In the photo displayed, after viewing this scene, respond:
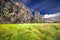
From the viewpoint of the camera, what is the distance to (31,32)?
1352cm

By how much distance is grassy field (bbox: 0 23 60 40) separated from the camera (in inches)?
510

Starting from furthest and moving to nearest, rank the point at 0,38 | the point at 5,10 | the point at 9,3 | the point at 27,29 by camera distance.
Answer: the point at 9,3
the point at 5,10
the point at 27,29
the point at 0,38

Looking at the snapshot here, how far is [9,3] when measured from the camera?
23.4 metres

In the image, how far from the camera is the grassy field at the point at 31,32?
42.5 ft

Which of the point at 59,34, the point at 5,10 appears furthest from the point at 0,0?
the point at 59,34

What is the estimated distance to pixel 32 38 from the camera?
13.0 meters

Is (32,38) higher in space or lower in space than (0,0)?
lower

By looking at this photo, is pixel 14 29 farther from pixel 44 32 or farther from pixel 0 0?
pixel 0 0

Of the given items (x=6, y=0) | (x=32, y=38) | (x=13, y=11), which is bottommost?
(x=32, y=38)

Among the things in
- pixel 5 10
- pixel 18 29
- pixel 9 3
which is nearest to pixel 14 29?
pixel 18 29

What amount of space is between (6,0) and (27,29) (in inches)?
437

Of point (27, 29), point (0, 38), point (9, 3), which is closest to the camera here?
point (0, 38)

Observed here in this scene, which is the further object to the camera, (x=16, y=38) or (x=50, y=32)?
(x=50, y=32)

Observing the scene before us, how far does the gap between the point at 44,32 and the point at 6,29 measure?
347cm
